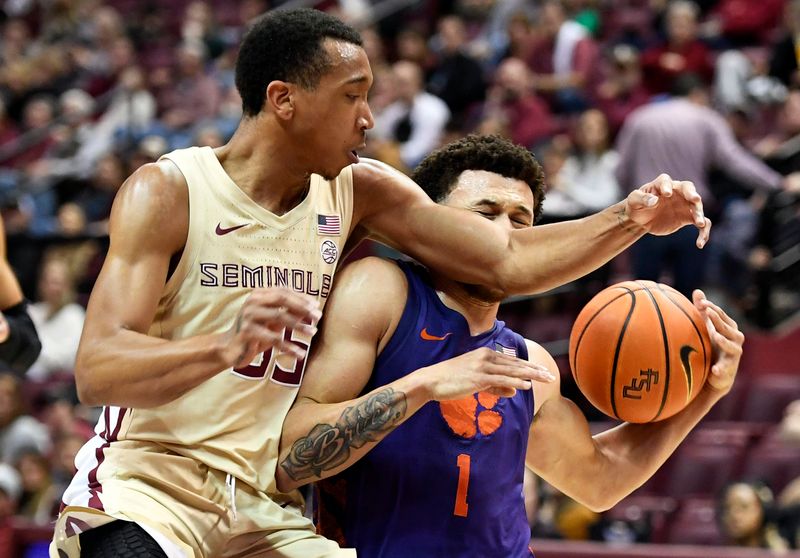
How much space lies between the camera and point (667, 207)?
3557mm

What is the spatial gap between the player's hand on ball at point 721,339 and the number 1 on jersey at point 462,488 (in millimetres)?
811

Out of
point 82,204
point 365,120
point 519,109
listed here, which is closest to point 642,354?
point 365,120

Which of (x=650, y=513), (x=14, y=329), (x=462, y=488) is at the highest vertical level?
(x=14, y=329)

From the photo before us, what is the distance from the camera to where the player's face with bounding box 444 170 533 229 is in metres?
3.88

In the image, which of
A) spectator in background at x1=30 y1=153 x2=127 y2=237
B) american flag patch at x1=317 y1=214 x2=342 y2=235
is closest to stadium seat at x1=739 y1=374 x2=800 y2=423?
spectator in background at x1=30 y1=153 x2=127 y2=237

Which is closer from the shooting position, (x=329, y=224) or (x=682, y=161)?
(x=329, y=224)

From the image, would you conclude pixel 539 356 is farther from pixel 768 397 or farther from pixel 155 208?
pixel 768 397

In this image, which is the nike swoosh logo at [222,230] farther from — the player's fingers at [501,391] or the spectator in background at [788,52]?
the spectator in background at [788,52]

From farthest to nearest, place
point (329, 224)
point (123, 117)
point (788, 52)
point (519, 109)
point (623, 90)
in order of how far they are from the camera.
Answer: point (123, 117), point (519, 109), point (623, 90), point (788, 52), point (329, 224)

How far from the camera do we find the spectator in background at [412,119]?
11.4 m

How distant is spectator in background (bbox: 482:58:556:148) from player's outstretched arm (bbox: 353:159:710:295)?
7.25 metres

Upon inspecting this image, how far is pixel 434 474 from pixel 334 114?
108 centimetres

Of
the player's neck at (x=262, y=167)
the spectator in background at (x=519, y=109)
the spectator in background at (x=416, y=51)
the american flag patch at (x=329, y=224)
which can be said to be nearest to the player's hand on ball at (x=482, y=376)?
the american flag patch at (x=329, y=224)

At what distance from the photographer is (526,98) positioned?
11438mm
